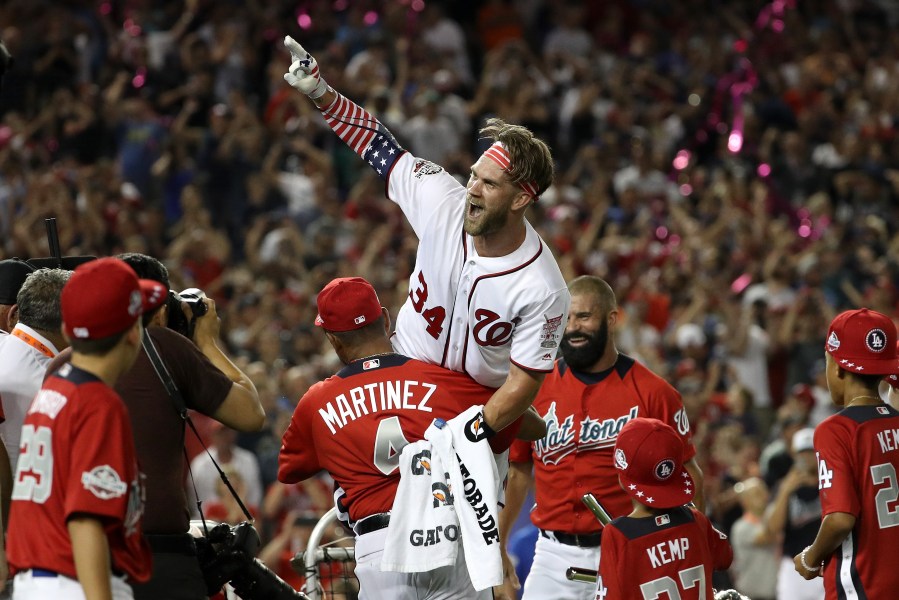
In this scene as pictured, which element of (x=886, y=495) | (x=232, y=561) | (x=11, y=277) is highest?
(x=11, y=277)

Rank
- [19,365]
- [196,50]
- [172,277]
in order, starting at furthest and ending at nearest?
[196,50]
[172,277]
[19,365]

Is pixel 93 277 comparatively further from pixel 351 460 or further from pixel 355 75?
pixel 355 75

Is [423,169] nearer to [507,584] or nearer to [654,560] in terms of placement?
[654,560]

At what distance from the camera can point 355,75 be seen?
54.1ft

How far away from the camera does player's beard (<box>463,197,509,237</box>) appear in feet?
17.4

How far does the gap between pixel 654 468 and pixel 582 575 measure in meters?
1.36

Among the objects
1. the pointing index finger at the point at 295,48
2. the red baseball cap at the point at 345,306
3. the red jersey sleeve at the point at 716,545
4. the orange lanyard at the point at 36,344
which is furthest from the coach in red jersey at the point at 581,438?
the orange lanyard at the point at 36,344

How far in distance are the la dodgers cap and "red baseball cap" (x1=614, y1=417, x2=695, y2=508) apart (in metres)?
2.60

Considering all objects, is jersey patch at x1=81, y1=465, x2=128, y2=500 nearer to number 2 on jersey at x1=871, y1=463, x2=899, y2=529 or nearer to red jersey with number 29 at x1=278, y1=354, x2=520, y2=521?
red jersey with number 29 at x1=278, y1=354, x2=520, y2=521

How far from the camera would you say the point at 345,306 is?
17.4 feet

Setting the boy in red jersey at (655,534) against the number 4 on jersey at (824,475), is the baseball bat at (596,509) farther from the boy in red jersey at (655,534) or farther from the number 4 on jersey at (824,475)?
the number 4 on jersey at (824,475)

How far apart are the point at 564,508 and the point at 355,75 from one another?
1084 centimetres

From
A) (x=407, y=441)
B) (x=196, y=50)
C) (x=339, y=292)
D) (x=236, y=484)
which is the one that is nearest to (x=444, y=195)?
(x=339, y=292)

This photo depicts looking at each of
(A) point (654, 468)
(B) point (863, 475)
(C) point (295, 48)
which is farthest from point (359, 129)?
(B) point (863, 475)
